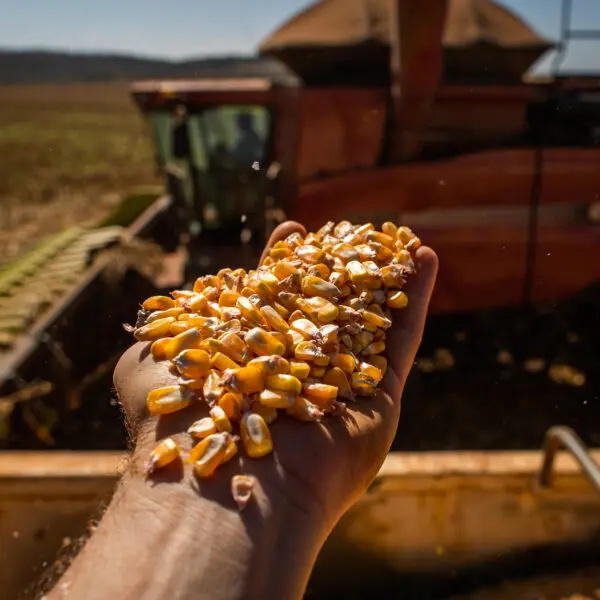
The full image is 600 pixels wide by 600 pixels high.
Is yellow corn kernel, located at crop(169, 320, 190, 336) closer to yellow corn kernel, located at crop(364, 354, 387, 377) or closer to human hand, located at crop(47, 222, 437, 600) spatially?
human hand, located at crop(47, 222, 437, 600)

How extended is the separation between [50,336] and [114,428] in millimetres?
640

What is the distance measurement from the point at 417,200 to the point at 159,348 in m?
1.96

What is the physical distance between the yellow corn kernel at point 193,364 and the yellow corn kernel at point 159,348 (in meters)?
0.09

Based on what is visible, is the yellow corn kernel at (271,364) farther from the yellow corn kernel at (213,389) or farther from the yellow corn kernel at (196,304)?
the yellow corn kernel at (196,304)

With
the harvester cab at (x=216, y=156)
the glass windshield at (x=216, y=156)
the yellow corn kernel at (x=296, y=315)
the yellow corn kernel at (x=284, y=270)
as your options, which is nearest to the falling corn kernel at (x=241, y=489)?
the yellow corn kernel at (x=296, y=315)

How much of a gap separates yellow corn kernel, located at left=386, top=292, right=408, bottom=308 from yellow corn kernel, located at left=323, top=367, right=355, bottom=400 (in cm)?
27

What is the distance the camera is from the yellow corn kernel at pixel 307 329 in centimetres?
112

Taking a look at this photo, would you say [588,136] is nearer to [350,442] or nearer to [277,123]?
[277,123]

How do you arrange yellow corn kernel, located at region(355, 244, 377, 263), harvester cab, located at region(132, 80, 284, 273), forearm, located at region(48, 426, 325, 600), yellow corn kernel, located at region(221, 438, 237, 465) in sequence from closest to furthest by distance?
forearm, located at region(48, 426, 325, 600) → yellow corn kernel, located at region(221, 438, 237, 465) → yellow corn kernel, located at region(355, 244, 377, 263) → harvester cab, located at region(132, 80, 284, 273)

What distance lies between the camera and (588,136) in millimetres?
2562

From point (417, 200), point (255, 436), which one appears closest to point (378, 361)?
point (255, 436)

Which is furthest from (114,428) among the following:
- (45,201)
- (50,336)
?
(45,201)

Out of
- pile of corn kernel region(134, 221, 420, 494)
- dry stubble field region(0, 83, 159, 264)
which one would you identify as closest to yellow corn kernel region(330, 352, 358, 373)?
pile of corn kernel region(134, 221, 420, 494)

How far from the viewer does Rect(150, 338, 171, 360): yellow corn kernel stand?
1.13m
